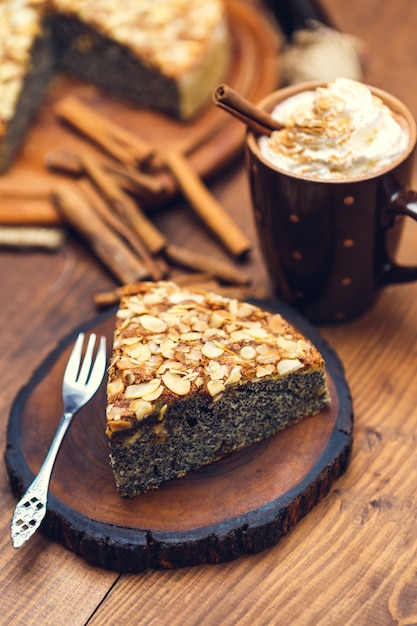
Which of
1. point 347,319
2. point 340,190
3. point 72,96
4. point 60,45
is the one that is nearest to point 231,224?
point 347,319

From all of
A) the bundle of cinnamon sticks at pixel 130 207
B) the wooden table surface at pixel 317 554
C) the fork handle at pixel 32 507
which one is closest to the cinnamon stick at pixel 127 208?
the bundle of cinnamon sticks at pixel 130 207

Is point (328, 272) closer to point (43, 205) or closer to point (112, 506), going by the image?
point (112, 506)

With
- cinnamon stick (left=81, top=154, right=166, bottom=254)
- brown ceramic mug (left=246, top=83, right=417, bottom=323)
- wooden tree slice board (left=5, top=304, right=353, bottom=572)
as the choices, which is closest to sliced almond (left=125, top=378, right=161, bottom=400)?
wooden tree slice board (left=5, top=304, right=353, bottom=572)

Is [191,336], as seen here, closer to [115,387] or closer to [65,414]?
[115,387]

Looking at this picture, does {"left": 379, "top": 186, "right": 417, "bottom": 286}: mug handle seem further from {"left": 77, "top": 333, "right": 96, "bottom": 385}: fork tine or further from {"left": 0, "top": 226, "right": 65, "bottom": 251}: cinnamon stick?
{"left": 0, "top": 226, "right": 65, "bottom": 251}: cinnamon stick

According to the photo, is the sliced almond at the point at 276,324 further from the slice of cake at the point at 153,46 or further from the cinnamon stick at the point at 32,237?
the slice of cake at the point at 153,46

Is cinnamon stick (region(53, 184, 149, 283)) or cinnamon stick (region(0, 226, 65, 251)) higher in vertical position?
cinnamon stick (region(53, 184, 149, 283))

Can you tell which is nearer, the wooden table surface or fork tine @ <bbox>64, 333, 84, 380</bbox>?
the wooden table surface
